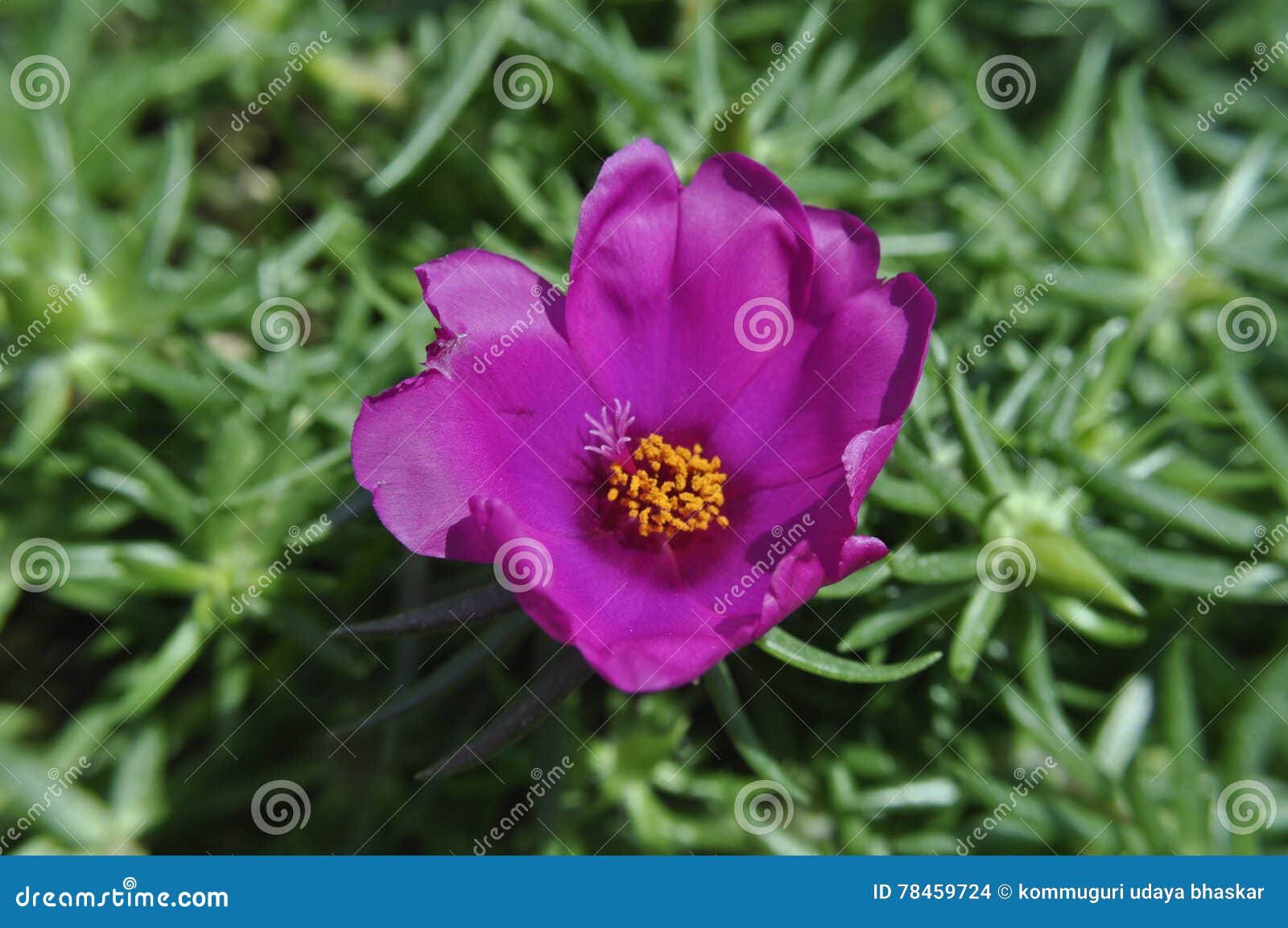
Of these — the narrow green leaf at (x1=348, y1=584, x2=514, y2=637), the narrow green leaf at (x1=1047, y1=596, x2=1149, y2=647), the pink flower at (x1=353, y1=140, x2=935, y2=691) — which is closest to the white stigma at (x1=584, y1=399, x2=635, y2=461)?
the pink flower at (x1=353, y1=140, x2=935, y2=691)

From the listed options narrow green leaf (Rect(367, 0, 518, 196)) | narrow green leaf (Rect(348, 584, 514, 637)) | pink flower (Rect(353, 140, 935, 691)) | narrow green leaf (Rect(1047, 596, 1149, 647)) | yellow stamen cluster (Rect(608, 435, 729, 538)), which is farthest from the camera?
narrow green leaf (Rect(367, 0, 518, 196))

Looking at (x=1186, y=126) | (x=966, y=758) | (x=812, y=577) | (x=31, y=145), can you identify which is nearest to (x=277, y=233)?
(x=31, y=145)

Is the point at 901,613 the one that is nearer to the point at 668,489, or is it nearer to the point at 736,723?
the point at 736,723

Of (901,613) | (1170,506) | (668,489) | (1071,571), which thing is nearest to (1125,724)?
(1170,506)

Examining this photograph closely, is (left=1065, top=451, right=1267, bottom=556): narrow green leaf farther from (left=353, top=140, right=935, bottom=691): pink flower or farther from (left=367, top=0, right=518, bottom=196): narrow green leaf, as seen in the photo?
(left=367, top=0, right=518, bottom=196): narrow green leaf

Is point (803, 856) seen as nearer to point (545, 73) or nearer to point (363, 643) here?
point (363, 643)
